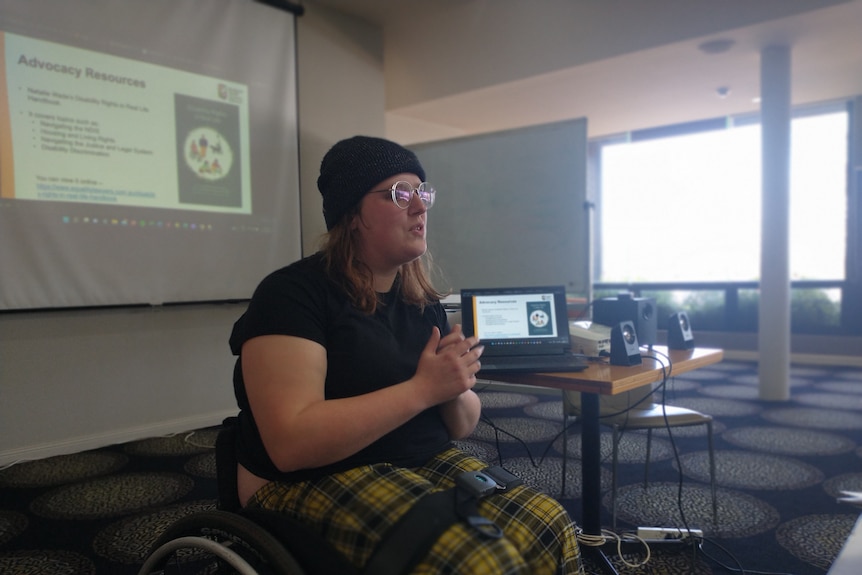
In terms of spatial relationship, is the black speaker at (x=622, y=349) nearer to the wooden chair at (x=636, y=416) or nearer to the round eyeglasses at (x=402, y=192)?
the wooden chair at (x=636, y=416)

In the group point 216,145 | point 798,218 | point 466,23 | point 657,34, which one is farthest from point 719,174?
point 216,145

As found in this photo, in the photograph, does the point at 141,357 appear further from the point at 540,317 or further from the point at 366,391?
the point at 366,391

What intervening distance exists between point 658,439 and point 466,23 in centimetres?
357

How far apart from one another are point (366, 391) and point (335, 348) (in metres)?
0.10

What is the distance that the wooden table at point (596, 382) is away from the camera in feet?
5.25

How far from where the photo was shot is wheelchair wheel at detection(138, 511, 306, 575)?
88cm

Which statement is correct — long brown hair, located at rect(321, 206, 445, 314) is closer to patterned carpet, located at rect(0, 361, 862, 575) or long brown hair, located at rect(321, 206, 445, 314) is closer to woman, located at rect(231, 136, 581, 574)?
woman, located at rect(231, 136, 581, 574)

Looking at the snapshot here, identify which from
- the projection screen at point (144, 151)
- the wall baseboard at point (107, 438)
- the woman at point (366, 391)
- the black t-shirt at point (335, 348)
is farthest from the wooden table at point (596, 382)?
the wall baseboard at point (107, 438)

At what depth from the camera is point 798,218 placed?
20.3ft

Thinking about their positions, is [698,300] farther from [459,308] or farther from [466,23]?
[459,308]

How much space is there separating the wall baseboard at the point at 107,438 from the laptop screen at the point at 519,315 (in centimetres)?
251

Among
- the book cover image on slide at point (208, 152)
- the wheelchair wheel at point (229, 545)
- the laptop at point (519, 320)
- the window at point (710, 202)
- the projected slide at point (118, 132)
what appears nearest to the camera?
the wheelchair wheel at point (229, 545)

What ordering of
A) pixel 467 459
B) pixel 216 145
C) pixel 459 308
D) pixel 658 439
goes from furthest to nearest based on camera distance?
pixel 216 145 < pixel 658 439 < pixel 459 308 < pixel 467 459

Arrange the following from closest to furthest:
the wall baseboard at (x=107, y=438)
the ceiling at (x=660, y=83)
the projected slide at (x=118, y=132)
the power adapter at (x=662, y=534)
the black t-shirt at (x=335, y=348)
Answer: the black t-shirt at (x=335, y=348) < the power adapter at (x=662, y=534) < the projected slide at (x=118, y=132) < the wall baseboard at (x=107, y=438) < the ceiling at (x=660, y=83)
